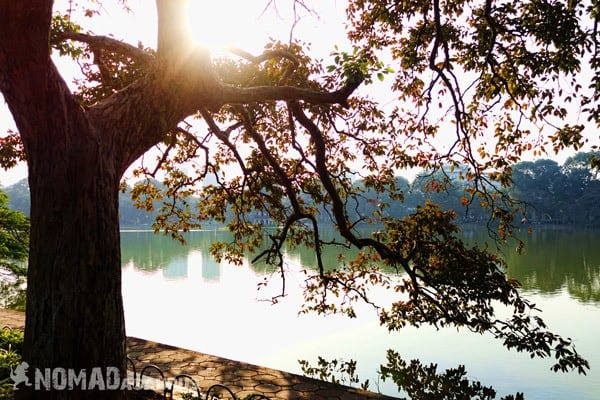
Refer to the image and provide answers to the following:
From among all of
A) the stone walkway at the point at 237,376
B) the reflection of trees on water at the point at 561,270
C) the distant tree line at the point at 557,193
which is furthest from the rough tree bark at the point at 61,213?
the distant tree line at the point at 557,193

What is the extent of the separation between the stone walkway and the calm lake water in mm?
1500

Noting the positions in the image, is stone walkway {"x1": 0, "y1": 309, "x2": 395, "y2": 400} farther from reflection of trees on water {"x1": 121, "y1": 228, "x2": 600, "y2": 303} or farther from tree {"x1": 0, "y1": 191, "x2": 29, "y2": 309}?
reflection of trees on water {"x1": 121, "y1": 228, "x2": 600, "y2": 303}

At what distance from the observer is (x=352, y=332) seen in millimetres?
14625

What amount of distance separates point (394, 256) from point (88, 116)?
434 centimetres

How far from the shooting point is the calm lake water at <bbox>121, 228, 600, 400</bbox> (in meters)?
10.9

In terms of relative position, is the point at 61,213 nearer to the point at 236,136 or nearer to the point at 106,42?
the point at 106,42

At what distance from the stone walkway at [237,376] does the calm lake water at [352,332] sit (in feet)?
4.92

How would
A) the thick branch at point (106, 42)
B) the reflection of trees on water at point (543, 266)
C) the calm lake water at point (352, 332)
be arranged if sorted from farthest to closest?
the reflection of trees on water at point (543, 266)
the calm lake water at point (352, 332)
the thick branch at point (106, 42)

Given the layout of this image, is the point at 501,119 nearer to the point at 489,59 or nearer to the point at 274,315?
the point at 489,59

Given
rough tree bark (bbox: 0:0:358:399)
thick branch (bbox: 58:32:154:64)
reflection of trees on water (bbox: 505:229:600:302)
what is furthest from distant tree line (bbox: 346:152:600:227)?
rough tree bark (bbox: 0:0:358:399)

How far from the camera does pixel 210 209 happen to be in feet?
29.3

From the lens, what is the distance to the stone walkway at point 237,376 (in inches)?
233

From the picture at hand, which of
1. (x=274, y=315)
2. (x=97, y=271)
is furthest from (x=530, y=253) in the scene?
(x=97, y=271)

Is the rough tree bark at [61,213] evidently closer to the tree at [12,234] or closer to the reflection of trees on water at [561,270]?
the tree at [12,234]
